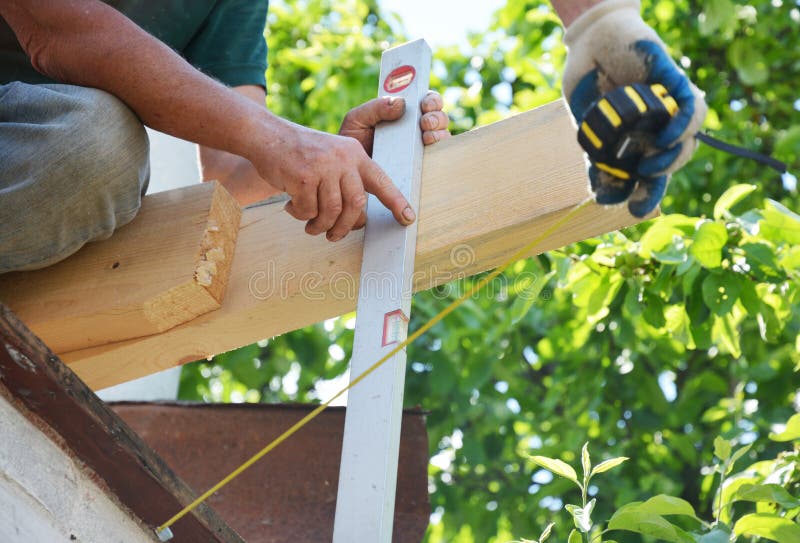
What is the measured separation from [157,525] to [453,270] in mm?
633

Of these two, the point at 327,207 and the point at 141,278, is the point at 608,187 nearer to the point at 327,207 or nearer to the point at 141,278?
the point at 327,207

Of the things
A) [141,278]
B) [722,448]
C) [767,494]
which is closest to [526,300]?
[722,448]

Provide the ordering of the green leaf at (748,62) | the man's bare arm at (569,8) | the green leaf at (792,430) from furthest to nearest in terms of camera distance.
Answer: the green leaf at (748,62) → the green leaf at (792,430) → the man's bare arm at (569,8)

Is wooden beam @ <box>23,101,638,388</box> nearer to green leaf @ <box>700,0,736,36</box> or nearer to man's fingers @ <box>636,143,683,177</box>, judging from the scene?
man's fingers @ <box>636,143,683,177</box>

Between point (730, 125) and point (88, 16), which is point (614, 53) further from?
point (730, 125)

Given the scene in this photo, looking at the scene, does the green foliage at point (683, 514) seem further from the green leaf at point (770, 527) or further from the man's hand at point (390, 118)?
the man's hand at point (390, 118)

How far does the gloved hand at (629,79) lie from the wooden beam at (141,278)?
68 cm

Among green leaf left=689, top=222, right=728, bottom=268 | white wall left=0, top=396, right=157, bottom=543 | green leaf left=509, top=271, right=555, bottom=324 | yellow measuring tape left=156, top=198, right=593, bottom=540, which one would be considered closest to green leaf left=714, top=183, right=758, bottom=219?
green leaf left=689, top=222, right=728, bottom=268

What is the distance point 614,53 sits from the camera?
1.35 metres

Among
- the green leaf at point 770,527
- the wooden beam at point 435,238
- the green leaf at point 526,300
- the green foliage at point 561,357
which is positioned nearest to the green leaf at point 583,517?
the green leaf at point 770,527

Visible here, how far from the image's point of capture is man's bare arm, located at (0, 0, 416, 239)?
1.59 m

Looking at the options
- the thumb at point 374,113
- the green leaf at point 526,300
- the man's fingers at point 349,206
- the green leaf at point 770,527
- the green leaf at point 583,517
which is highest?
the man's fingers at point 349,206

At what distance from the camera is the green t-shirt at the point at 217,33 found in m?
2.00

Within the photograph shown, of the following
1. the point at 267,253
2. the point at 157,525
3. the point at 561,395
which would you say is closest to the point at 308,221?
the point at 267,253
